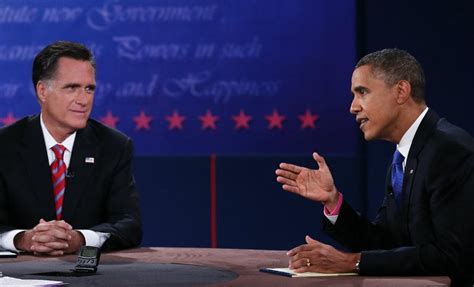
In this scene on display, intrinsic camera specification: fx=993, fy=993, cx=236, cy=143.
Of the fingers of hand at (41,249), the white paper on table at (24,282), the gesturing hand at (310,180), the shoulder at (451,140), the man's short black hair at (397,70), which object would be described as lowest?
the white paper on table at (24,282)

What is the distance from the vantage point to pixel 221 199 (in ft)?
17.6

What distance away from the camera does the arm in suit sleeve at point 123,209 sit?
3426 mm

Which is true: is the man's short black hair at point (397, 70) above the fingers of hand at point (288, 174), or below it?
above

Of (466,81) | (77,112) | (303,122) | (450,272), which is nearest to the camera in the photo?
(450,272)

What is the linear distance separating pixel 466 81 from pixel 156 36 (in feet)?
5.83

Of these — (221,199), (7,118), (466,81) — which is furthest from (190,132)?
(466,81)

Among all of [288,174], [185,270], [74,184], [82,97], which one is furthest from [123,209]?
[185,270]

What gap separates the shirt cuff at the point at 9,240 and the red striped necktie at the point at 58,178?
0.95 ft

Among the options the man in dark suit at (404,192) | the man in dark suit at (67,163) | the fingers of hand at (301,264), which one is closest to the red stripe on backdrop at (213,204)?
the man in dark suit at (67,163)

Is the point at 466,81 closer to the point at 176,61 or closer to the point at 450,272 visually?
the point at 176,61

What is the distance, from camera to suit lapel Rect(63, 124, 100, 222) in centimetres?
362

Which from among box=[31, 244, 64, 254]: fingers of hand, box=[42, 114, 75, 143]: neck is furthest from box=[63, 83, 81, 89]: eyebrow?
box=[31, 244, 64, 254]: fingers of hand

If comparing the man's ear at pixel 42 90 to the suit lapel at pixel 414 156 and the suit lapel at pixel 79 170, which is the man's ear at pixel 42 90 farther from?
the suit lapel at pixel 414 156

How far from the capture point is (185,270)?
2.75 metres
